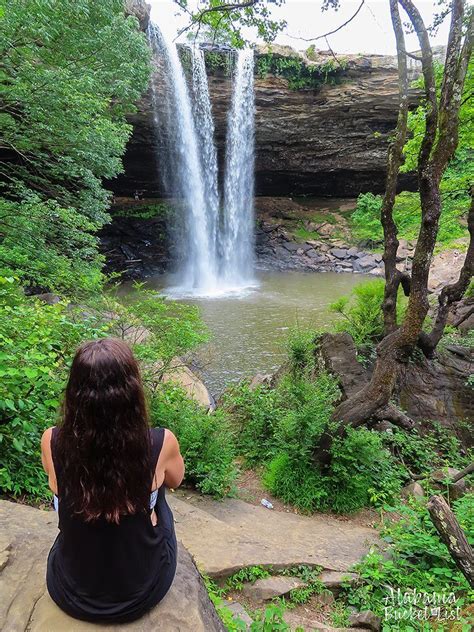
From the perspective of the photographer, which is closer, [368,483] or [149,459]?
[149,459]

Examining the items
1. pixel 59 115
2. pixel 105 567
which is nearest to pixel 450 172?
pixel 59 115

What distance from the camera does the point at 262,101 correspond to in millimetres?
18719

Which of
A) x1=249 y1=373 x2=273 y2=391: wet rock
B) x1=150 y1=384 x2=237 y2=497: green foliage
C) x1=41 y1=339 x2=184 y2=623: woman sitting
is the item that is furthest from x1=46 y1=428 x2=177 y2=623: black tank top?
x1=249 y1=373 x2=273 y2=391: wet rock

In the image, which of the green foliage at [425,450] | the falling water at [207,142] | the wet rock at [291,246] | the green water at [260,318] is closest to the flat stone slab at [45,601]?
the green foliage at [425,450]

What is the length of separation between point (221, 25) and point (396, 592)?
614 centimetres

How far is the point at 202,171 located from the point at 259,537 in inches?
775

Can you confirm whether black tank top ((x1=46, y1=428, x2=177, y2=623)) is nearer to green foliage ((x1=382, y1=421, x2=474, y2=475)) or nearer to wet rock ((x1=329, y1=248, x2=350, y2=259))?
green foliage ((x1=382, y1=421, x2=474, y2=475))

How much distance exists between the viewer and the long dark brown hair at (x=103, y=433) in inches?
54.4

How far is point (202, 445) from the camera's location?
4.22 m

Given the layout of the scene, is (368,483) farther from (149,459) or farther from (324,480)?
(149,459)

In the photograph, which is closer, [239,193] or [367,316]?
[367,316]

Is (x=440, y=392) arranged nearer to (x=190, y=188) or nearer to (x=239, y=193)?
(x=190, y=188)

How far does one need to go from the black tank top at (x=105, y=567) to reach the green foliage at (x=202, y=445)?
261 cm

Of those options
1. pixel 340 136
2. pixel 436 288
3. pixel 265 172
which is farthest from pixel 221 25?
pixel 265 172
